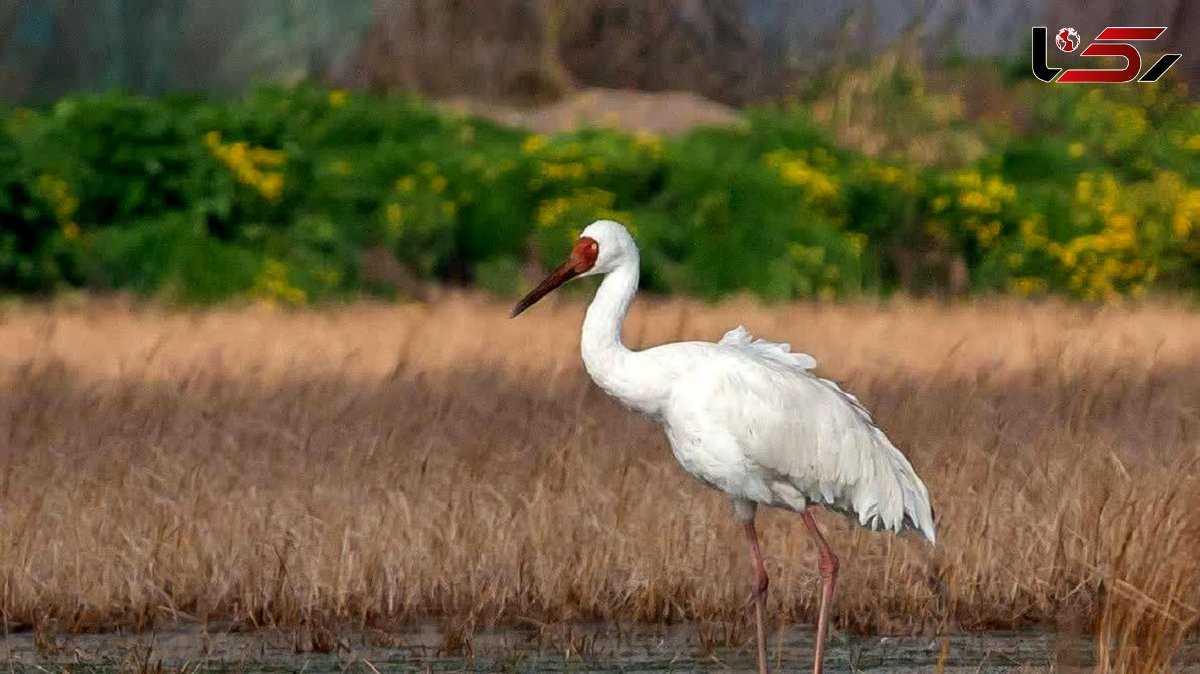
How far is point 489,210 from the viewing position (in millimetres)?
18828

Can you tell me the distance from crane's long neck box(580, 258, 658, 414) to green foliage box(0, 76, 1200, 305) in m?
10.6

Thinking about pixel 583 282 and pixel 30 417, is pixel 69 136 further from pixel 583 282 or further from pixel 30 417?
pixel 30 417

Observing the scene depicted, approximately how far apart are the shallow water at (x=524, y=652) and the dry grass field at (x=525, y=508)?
93mm

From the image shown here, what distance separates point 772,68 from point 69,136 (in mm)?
9759

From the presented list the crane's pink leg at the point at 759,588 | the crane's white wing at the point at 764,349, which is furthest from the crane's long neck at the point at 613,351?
the crane's pink leg at the point at 759,588

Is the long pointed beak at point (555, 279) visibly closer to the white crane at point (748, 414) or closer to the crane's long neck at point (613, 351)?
the white crane at point (748, 414)

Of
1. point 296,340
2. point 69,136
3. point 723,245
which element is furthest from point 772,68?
point 296,340

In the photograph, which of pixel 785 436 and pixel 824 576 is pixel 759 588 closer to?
pixel 824 576

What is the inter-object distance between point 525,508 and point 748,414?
1737 mm

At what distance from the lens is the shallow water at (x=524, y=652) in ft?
23.2

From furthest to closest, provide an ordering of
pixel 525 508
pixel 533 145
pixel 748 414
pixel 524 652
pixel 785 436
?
pixel 533 145
pixel 525 508
pixel 524 652
pixel 785 436
pixel 748 414

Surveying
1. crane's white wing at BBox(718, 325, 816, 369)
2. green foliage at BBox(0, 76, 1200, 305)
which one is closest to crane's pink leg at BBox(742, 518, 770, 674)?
crane's white wing at BBox(718, 325, 816, 369)

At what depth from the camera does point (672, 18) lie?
26.8 metres

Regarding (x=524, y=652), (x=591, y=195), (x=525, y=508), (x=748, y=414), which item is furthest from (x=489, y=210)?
(x=748, y=414)
